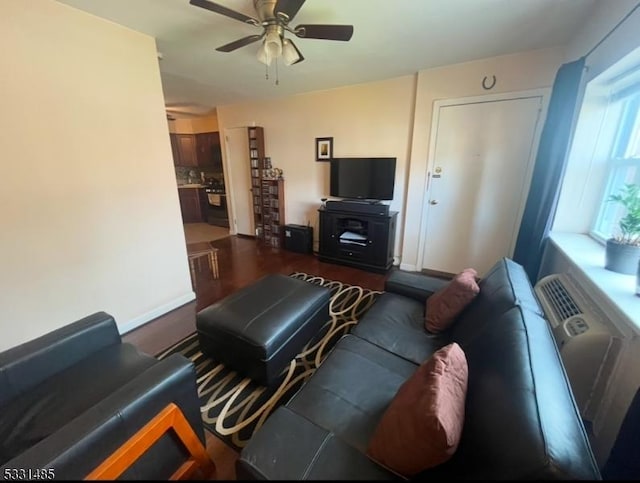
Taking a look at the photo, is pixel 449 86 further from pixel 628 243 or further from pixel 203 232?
pixel 203 232

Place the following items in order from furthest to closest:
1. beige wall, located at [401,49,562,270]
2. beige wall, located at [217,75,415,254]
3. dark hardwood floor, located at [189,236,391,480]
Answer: beige wall, located at [217,75,415,254], dark hardwood floor, located at [189,236,391,480], beige wall, located at [401,49,562,270]

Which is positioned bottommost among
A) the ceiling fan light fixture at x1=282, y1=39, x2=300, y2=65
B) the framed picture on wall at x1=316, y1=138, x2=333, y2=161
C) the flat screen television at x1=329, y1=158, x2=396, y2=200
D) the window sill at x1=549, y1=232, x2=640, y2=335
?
the window sill at x1=549, y1=232, x2=640, y2=335

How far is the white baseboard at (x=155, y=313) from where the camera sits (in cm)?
221

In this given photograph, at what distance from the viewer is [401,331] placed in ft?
5.21

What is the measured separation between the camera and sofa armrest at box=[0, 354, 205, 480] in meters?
0.77

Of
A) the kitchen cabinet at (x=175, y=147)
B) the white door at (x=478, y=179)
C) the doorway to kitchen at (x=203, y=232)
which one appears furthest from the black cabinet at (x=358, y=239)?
the kitchen cabinet at (x=175, y=147)

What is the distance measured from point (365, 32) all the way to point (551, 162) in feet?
5.60

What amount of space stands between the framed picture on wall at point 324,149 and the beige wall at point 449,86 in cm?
114

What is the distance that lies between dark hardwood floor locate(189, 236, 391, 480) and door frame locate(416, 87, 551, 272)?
2.60ft

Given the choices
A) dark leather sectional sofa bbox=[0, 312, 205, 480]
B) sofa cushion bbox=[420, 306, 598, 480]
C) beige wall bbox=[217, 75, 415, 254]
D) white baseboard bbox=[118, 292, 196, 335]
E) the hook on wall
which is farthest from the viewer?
beige wall bbox=[217, 75, 415, 254]

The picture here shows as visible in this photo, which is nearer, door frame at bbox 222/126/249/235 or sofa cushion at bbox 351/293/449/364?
sofa cushion at bbox 351/293/449/364

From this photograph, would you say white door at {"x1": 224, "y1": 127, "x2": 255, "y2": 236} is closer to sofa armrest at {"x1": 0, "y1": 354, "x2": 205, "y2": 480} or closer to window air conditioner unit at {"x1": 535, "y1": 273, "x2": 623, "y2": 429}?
sofa armrest at {"x1": 0, "y1": 354, "x2": 205, "y2": 480}

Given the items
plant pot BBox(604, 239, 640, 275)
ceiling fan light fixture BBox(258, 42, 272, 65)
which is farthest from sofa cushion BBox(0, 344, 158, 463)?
plant pot BBox(604, 239, 640, 275)

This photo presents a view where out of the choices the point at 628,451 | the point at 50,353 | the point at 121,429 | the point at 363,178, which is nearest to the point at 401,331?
the point at 628,451
